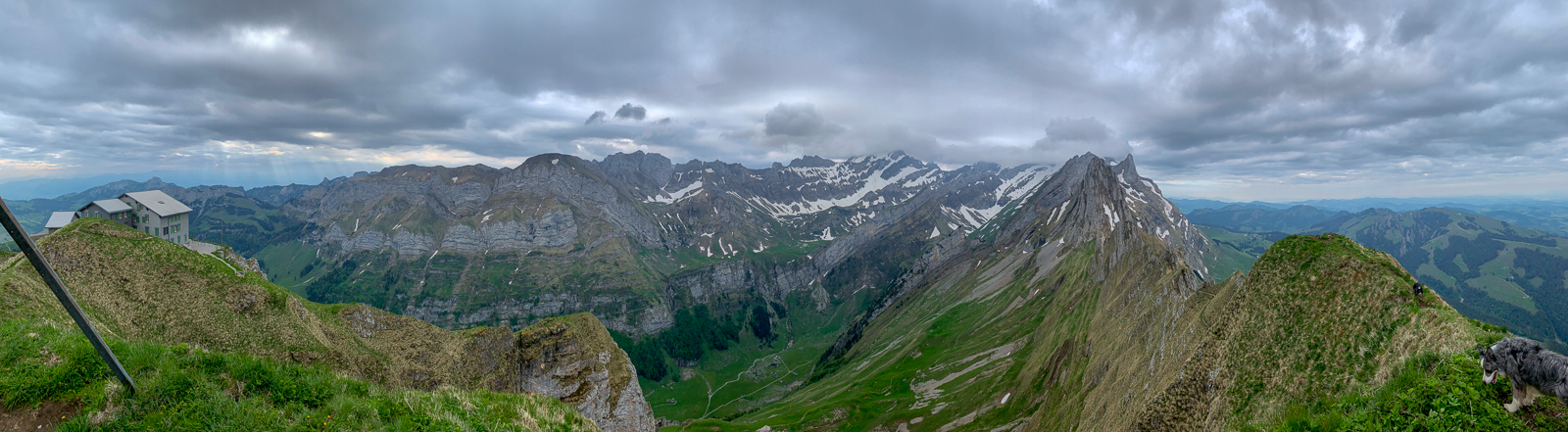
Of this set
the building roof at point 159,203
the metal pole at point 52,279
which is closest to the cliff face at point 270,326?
the metal pole at point 52,279

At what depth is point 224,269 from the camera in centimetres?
4206

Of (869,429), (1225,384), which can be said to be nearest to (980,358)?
(869,429)

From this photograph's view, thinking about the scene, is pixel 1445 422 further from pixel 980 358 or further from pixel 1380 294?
pixel 980 358

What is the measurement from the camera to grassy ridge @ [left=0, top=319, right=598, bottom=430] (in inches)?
498

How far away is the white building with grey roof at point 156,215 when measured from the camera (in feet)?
265

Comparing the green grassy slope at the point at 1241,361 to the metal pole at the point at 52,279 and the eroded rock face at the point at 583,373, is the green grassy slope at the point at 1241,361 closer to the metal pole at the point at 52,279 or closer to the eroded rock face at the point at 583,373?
the metal pole at the point at 52,279

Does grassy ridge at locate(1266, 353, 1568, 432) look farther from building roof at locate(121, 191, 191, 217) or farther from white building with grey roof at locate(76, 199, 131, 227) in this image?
white building with grey roof at locate(76, 199, 131, 227)

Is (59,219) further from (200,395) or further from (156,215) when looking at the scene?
(200,395)

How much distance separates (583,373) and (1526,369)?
64738 millimetres

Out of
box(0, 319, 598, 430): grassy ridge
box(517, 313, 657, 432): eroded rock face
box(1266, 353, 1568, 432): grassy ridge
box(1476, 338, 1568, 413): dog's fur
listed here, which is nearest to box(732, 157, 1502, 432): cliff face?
box(1266, 353, 1568, 432): grassy ridge

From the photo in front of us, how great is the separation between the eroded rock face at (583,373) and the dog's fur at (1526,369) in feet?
198

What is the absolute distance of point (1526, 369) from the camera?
1320cm

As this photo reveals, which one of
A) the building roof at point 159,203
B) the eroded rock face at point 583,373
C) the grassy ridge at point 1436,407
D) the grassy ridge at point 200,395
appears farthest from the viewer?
the building roof at point 159,203

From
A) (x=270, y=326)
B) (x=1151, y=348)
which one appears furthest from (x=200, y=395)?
(x=1151, y=348)
